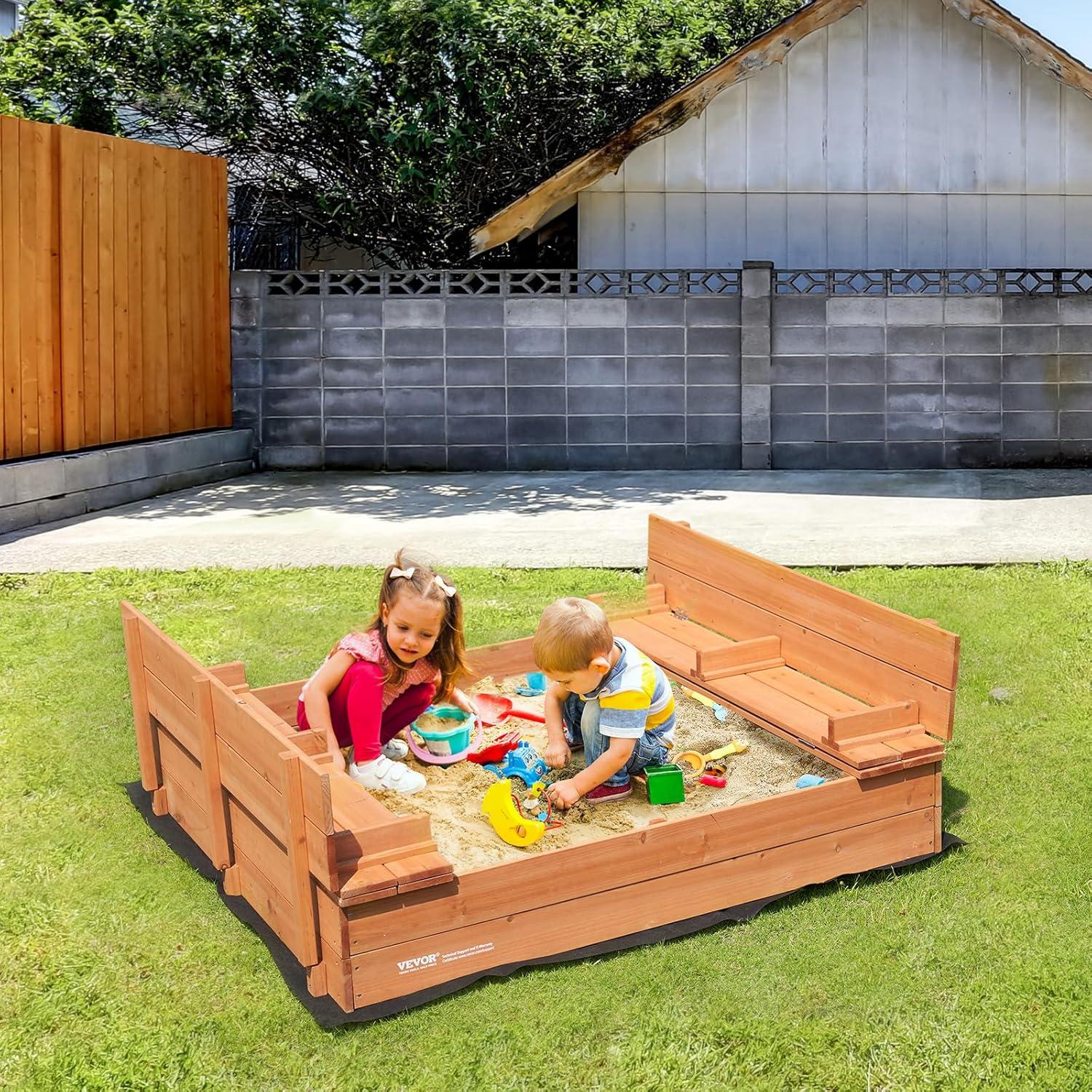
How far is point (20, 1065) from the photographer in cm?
359

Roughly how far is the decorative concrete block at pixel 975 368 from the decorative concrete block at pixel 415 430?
4.93 meters

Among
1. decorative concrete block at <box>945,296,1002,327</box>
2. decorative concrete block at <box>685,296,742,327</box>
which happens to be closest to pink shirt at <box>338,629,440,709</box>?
decorative concrete block at <box>685,296,742,327</box>

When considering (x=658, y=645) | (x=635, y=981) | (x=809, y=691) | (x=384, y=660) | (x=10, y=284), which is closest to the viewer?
(x=635, y=981)

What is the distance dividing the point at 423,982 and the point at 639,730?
1272 millimetres

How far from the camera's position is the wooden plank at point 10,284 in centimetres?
1045

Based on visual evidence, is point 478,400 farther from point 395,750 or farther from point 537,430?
point 395,750

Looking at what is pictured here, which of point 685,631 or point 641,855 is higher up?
point 685,631

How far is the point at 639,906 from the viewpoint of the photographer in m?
4.18

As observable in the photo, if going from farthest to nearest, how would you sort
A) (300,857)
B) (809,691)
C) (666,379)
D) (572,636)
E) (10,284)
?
(666,379)
(10,284)
(809,691)
(572,636)
(300,857)

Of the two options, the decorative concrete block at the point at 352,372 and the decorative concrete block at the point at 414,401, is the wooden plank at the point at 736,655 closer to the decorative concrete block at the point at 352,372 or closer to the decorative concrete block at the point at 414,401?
the decorative concrete block at the point at 414,401

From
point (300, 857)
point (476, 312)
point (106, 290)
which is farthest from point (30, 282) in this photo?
point (300, 857)

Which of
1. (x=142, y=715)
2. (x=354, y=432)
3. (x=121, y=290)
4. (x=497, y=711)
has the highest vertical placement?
(x=121, y=290)

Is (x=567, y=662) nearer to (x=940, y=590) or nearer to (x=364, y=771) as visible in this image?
(x=364, y=771)

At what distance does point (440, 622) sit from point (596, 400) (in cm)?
895
